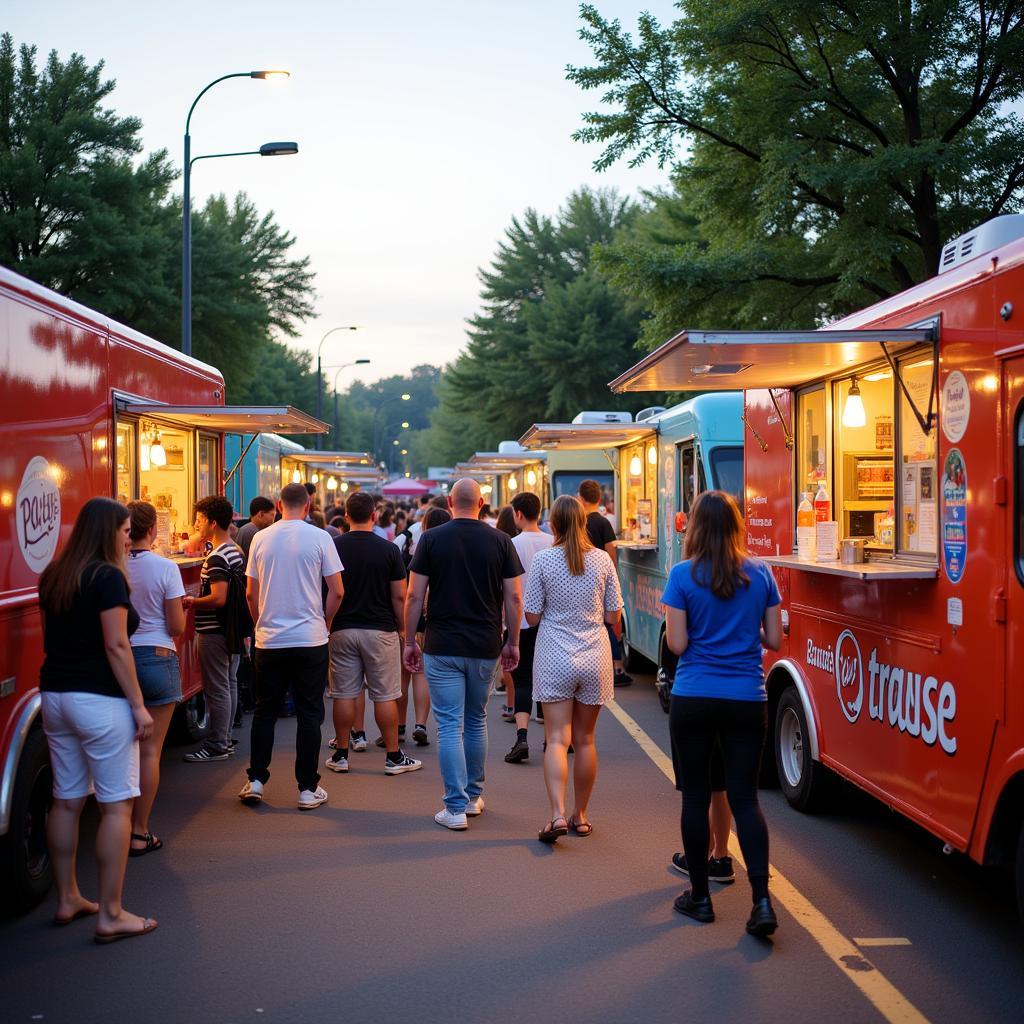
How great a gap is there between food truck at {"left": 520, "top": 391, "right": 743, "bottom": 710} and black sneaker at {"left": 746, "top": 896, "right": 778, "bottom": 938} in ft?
14.7

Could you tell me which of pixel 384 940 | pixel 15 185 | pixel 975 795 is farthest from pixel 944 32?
pixel 15 185

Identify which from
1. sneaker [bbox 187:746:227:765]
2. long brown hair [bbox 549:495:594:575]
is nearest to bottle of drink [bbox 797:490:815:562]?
long brown hair [bbox 549:495:594:575]

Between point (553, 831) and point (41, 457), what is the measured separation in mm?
3377

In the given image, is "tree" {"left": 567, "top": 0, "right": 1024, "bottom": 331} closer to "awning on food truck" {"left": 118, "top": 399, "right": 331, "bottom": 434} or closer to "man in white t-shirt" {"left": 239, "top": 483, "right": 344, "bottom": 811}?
"awning on food truck" {"left": 118, "top": 399, "right": 331, "bottom": 434}

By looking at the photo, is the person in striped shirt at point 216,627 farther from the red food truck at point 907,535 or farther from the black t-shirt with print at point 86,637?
the black t-shirt with print at point 86,637

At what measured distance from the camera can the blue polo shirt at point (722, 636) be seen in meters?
5.38

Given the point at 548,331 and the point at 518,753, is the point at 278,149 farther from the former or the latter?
the point at 548,331

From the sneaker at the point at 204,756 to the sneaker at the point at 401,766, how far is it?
137cm

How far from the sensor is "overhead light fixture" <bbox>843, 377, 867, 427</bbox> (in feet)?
22.8

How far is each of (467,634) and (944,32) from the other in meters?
12.6

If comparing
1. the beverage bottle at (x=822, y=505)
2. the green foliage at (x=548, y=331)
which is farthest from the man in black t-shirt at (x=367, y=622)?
the green foliage at (x=548, y=331)

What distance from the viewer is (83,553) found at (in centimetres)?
534

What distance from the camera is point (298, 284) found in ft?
100

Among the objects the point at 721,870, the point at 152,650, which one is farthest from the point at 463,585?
the point at 721,870
